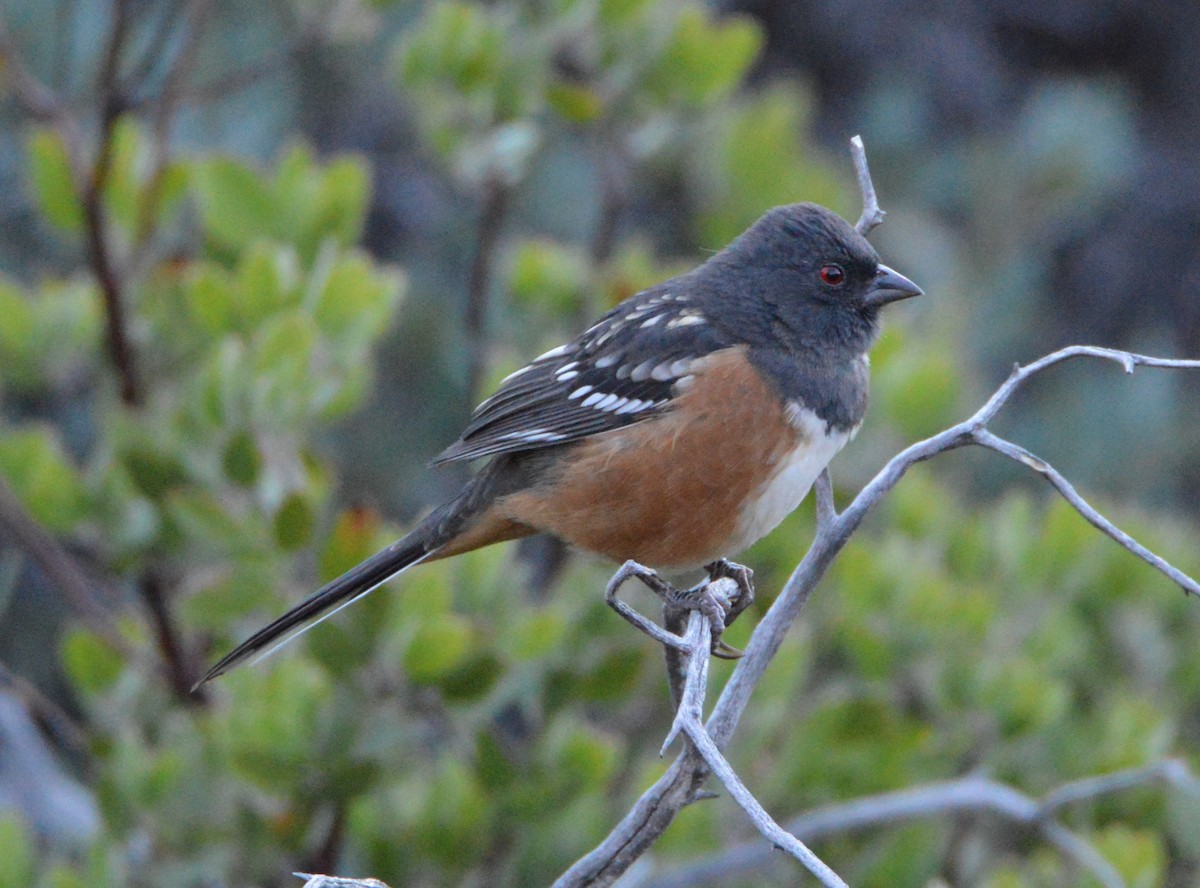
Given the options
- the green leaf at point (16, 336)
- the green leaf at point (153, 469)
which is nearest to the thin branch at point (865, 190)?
the green leaf at point (153, 469)

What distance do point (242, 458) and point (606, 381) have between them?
0.67 meters

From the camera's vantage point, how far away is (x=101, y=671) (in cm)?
303

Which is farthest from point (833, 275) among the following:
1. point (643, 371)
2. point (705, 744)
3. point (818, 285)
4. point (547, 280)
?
point (705, 744)

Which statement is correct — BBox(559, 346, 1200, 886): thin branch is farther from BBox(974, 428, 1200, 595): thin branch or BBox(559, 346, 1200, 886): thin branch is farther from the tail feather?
the tail feather

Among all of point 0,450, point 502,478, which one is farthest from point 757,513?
point 0,450

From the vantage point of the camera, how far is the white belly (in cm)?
247

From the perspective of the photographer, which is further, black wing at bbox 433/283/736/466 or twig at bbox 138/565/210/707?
twig at bbox 138/565/210/707

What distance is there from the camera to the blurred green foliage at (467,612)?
2758 mm

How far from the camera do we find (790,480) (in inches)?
97.1

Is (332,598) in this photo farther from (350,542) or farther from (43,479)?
(43,479)

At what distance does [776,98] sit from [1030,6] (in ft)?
8.08

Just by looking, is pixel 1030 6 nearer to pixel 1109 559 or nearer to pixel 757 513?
pixel 1109 559

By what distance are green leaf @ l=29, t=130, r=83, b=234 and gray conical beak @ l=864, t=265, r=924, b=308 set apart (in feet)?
5.18

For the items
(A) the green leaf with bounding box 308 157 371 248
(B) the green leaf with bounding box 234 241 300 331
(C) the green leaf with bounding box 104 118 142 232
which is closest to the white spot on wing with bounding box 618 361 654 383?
(B) the green leaf with bounding box 234 241 300 331
